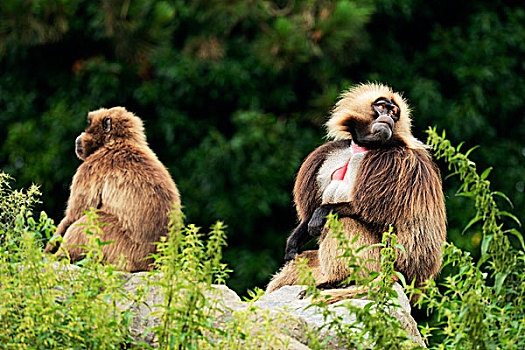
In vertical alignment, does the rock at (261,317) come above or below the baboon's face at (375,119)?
below

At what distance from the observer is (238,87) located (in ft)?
41.2

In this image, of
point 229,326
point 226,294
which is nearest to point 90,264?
point 229,326

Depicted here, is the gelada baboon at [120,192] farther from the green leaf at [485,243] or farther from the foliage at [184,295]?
the green leaf at [485,243]

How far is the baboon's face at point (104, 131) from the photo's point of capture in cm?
738

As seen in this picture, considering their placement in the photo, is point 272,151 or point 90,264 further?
point 272,151

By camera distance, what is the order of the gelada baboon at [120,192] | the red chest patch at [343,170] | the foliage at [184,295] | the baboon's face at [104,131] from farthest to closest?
the baboon's face at [104,131]
the gelada baboon at [120,192]
the red chest patch at [343,170]
the foliage at [184,295]

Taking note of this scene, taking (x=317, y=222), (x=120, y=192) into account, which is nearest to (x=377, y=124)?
(x=317, y=222)

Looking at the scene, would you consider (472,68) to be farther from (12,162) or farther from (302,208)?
(302,208)

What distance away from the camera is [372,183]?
582 cm

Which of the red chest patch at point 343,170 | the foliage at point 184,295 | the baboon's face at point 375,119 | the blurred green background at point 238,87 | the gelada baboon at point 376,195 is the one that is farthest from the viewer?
the blurred green background at point 238,87

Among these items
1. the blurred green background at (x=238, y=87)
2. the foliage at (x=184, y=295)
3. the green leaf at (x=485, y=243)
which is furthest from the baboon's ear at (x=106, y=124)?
the blurred green background at (x=238, y=87)

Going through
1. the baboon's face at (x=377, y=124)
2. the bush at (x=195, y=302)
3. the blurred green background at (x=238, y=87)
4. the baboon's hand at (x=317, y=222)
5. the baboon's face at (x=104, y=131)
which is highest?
the blurred green background at (x=238, y=87)

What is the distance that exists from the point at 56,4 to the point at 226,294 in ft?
25.6

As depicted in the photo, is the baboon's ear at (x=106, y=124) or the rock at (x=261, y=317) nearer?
the rock at (x=261, y=317)
